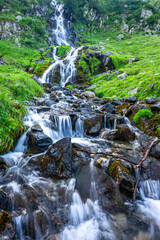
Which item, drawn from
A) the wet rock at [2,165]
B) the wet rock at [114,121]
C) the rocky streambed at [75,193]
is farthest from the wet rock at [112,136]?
the wet rock at [2,165]

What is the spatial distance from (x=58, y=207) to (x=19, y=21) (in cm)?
4875

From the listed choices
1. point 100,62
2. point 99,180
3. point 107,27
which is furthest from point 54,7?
point 99,180

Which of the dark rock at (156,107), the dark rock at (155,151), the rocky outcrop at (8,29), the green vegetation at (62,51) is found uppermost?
the rocky outcrop at (8,29)

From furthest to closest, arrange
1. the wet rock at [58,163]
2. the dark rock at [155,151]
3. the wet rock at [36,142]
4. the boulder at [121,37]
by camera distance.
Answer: the boulder at [121,37] → the wet rock at [36,142] → the dark rock at [155,151] → the wet rock at [58,163]

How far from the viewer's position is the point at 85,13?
223 feet

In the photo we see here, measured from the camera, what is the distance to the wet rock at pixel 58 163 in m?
4.56

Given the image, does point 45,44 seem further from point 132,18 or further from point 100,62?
point 132,18

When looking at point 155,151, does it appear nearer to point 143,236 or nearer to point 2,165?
point 143,236

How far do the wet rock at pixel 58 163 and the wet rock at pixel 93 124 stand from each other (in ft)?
11.6

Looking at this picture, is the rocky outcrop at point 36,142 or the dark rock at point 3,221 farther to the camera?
the rocky outcrop at point 36,142

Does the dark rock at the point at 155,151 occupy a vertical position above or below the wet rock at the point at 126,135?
below

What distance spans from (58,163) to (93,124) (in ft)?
14.4

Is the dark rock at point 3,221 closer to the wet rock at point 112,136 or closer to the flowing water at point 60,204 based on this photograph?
the flowing water at point 60,204

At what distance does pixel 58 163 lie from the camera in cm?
461
